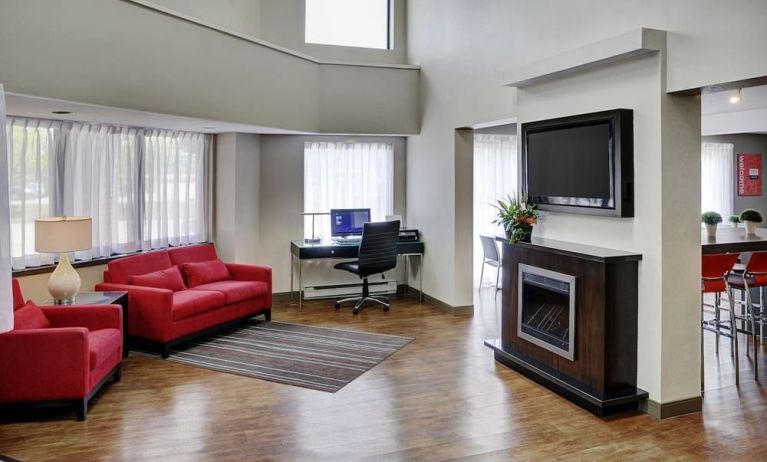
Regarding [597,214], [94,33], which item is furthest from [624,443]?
[94,33]

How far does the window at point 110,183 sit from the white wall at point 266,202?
0.29 meters

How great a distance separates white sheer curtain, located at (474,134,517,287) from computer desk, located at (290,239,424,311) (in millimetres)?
1426

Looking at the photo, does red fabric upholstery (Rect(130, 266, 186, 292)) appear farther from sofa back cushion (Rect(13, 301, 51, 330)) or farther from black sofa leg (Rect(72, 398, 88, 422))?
black sofa leg (Rect(72, 398, 88, 422))

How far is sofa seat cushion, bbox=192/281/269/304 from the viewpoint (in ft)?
18.9

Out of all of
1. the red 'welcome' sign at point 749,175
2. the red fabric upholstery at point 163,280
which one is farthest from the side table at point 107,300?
the red 'welcome' sign at point 749,175

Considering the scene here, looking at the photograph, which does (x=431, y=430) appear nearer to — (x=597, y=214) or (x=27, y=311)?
(x=597, y=214)

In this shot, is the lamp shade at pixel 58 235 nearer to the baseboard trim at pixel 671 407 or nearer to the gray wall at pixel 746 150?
the baseboard trim at pixel 671 407

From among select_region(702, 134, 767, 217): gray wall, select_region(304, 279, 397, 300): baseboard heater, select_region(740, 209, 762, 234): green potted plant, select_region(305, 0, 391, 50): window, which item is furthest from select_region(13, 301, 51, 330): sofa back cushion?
select_region(702, 134, 767, 217): gray wall

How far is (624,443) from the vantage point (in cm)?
338

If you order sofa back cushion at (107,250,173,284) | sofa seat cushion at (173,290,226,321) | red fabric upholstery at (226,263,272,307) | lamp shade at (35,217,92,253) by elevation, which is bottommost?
sofa seat cushion at (173,290,226,321)

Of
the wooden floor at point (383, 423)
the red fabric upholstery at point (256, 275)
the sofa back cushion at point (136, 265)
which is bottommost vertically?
the wooden floor at point (383, 423)

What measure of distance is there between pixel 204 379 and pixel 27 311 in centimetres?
139

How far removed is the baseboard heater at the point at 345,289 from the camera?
7488 millimetres

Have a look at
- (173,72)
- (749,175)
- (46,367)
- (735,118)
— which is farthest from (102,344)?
(749,175)
